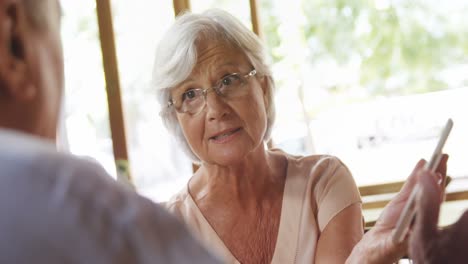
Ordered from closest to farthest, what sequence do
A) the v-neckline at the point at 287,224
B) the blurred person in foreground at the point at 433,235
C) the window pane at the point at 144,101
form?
the blurred person in foreground at the point at 433,235, the v-neckline at the point at 287,224, the window pane at the point at 144,101

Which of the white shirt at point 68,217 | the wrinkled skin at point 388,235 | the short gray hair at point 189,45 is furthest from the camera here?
the short gray hair at point 189,45

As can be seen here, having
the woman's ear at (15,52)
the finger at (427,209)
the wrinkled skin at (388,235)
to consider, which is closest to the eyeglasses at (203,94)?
the wrinkled skin at (388,235)

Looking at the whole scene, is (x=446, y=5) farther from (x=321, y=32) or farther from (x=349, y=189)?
(x=349, y=189)

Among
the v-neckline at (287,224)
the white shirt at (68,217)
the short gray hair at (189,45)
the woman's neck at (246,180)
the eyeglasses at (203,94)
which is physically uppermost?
the short gray hair at (189,45)

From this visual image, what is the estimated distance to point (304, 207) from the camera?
2098mm

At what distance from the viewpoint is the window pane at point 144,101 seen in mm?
4875

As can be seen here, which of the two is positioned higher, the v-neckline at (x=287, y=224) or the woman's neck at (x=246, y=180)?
the woman's neck at (x=246, y=180)

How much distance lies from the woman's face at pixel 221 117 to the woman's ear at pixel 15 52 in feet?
5.03

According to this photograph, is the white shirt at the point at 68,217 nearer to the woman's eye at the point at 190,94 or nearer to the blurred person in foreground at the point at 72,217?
the blurred person in foreground at the point at 72,217

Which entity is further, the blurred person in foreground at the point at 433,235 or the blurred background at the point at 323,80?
the blurred background at the point at 323,80

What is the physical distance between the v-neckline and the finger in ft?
3.99

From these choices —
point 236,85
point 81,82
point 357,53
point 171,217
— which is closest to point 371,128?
point 357,53

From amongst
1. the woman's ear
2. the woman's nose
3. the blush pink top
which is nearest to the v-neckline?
the blush pink top

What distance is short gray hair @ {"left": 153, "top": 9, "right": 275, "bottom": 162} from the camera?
215 cm
